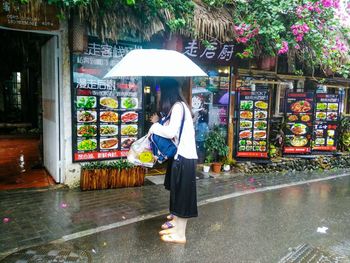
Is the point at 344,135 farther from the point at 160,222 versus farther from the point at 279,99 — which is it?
the point at 160,222

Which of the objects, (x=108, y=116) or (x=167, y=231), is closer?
(x=167, y=231)

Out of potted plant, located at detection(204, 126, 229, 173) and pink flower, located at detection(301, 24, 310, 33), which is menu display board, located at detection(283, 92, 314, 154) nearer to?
potted plant, located at detection(204, 126, 229, 173)

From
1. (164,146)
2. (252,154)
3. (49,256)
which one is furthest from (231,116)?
(49,256)

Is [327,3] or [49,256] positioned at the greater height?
[327,3]

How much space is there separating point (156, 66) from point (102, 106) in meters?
2.92

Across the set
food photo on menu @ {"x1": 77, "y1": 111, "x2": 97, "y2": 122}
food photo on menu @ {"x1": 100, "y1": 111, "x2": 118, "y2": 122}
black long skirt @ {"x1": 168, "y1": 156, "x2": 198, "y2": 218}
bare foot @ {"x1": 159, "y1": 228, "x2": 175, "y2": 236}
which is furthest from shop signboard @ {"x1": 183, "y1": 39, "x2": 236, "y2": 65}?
bare foot @ {"x1": 159, "y1": 228, "x2": 175, "y2": 236}

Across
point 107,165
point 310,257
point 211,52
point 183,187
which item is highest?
point 211,52

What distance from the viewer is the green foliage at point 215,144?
8531 millimetres

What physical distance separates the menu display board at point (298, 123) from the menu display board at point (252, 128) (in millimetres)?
913

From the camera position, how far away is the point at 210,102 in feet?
29.0

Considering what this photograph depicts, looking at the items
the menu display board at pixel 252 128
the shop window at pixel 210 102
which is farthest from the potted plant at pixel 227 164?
the shop window at pixel 210 102

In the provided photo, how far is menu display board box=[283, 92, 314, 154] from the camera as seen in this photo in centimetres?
936

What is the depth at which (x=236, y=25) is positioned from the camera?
7.71 m

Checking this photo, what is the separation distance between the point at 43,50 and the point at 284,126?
6.90 meters
